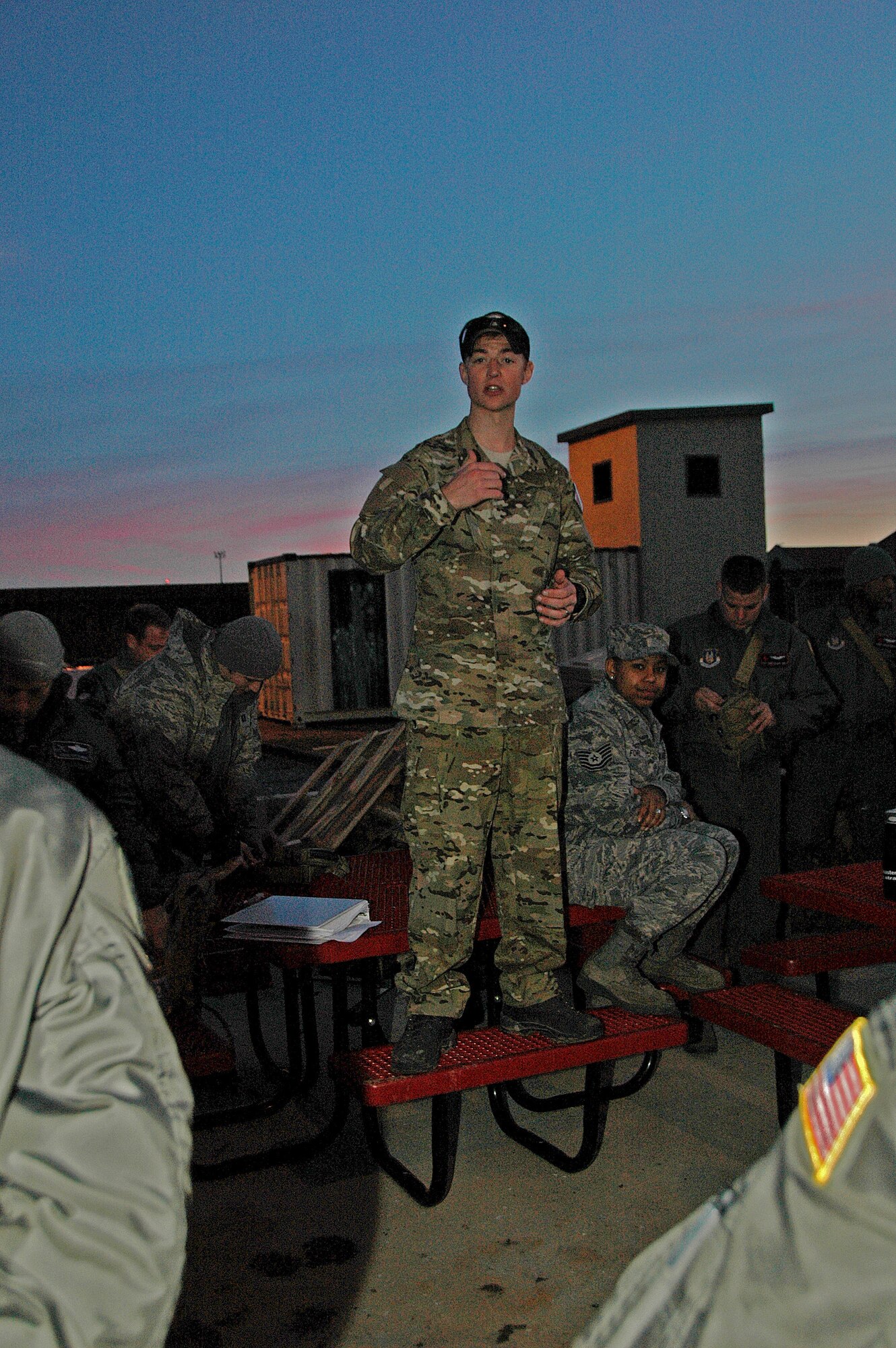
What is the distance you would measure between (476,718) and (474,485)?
2.19 ft

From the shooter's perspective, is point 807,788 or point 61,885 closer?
point 61,885

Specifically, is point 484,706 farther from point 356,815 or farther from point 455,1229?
point 356,815

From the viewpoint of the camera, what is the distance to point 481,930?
12.5ft

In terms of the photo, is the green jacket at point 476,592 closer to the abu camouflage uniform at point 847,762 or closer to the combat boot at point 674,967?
the combat boot at point 674,967

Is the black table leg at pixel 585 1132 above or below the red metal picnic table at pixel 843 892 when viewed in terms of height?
below

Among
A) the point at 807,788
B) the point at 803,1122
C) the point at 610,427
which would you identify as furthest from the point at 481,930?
the point at 610,427

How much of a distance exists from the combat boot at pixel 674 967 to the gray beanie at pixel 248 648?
1.90 meters

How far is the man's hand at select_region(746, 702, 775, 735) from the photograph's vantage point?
5.09 m

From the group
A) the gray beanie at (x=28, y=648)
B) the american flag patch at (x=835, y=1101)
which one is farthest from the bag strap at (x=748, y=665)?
the american flag patch at (x=835, y=1101)

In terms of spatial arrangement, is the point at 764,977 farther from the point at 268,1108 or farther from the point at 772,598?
the point at 772,598

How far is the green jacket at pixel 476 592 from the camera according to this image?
3160 mm

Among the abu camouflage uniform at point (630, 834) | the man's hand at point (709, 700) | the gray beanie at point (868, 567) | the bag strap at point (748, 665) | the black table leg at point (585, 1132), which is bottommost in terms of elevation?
the black table leg at point (585, 1132)

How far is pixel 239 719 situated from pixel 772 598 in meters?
14.2

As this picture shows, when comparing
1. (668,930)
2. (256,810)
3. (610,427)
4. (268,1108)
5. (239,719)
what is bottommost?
(268,1108)
